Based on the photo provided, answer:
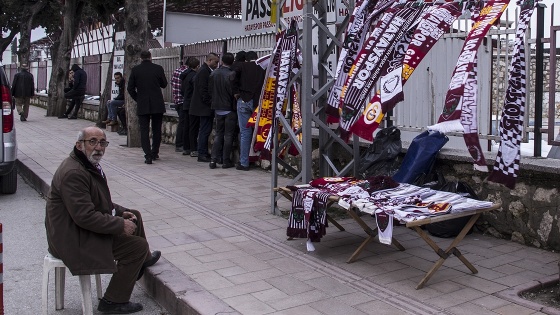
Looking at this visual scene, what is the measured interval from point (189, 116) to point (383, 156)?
5.64 meters

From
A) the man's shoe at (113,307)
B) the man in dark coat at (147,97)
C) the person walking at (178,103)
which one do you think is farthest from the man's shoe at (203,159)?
the man's shoe at (113,307)

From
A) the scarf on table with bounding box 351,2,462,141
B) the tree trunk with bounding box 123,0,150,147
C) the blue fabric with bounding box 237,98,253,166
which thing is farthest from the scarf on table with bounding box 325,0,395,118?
the tree trunk with bounding box 123,0,150,147

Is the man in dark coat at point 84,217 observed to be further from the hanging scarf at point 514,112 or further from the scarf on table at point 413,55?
the hanging scarf at point 514,112

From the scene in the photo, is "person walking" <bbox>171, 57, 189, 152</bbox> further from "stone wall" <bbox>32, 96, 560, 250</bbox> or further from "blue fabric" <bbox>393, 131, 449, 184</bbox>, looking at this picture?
"stone wall" <bbox>32, 96, 560, 250</bbox>

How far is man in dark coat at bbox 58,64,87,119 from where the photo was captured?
20578 millimetres

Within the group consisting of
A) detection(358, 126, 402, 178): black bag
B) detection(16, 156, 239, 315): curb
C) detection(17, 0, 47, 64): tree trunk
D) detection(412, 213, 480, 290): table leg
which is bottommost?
detection(16, 156, 239, 315): curb

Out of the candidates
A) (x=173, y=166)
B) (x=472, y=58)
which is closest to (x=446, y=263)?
(x=472, y=58)

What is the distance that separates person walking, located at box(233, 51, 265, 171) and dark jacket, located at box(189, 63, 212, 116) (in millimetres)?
1030

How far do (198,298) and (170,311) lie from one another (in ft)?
1.18

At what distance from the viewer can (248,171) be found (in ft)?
34.2

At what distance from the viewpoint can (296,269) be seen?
5254mm

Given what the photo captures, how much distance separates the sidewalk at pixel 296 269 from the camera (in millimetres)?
4426

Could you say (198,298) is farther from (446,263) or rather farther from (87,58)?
(87,58)

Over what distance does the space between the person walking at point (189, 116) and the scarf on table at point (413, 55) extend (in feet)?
22.3
